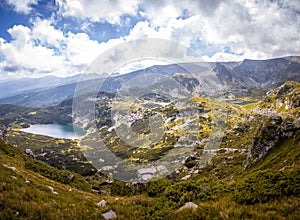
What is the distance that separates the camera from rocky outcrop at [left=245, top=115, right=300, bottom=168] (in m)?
52.8

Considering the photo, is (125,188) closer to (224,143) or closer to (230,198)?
(230,198)

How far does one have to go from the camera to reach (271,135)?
5928 centimetres

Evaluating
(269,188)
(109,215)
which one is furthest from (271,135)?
(109,215)

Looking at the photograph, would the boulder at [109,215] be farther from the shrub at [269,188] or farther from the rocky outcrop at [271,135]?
the rocky outcrop at [271,135]

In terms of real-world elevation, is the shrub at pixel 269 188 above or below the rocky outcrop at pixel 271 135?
above

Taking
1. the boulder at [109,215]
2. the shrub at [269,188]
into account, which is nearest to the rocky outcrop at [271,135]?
the shrub at [269,188]

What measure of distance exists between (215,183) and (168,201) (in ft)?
10.2

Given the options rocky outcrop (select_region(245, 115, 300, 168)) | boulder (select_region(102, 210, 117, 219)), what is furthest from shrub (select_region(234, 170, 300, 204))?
rocky outcrop (select_region(245, 115, 300, 168))

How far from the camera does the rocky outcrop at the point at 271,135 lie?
173ft

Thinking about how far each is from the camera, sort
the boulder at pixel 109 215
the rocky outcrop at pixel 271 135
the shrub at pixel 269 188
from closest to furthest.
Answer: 1. the shrub at pixel 269 188
2. the boulder at pixel 109 215
3. the rocky outcrop at pixel 271 135

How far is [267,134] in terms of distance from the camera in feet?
200

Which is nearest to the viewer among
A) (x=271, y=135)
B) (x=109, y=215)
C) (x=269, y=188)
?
(x=269, y=188)

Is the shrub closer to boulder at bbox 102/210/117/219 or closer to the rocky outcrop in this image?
boulder at bbox 102/210/117/219

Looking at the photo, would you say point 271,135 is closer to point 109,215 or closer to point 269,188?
point 269,188
